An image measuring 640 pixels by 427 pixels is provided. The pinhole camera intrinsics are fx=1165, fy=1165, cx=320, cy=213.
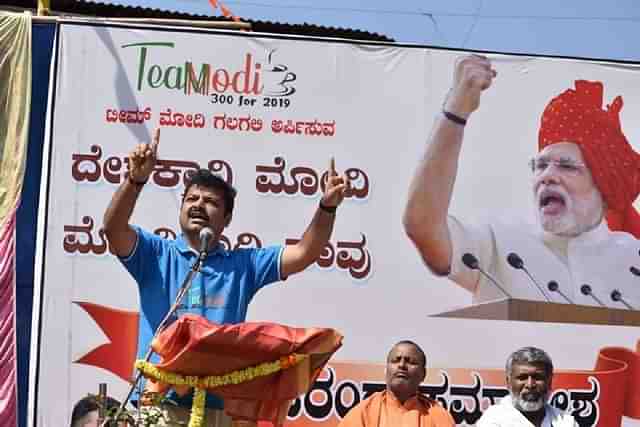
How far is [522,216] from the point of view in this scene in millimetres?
5938

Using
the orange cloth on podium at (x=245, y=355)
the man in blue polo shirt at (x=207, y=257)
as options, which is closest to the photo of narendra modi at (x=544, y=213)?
the man in blue polo shirt at (x=207, y=257)

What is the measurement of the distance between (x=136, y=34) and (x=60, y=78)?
430mm

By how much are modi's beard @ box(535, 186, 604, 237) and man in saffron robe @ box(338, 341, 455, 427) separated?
1663 mm

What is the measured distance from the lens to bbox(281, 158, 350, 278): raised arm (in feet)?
14.5

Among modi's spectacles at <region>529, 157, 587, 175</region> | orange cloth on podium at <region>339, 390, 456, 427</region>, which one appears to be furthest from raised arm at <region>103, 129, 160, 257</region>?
modi's spectacles at <region>529, 157, 587, 175</region>

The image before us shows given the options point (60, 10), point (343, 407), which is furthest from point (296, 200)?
point (60, 10)

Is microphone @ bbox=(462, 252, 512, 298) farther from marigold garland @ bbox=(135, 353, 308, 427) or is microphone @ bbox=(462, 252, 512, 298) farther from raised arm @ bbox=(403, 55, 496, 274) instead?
marigold garland @ bbox=(135, 353, 308, 427)

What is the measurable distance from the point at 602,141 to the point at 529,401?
2.22 meters

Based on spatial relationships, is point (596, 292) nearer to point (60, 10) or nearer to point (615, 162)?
point (615, 162)

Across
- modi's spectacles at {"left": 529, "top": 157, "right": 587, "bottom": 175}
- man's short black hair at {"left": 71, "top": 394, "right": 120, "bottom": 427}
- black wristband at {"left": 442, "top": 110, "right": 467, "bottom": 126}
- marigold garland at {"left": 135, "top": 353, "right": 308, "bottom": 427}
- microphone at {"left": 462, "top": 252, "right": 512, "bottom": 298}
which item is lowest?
man's short black hair at {"left": 71, "top": 394, "right": 120, "bottom": 427}

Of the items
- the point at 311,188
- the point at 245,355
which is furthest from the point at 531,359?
the point at 311,188

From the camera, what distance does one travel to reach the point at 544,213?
5.96 metres

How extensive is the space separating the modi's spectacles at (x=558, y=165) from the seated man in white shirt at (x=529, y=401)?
1788mm

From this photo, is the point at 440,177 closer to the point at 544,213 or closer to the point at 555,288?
the point at 544,213
